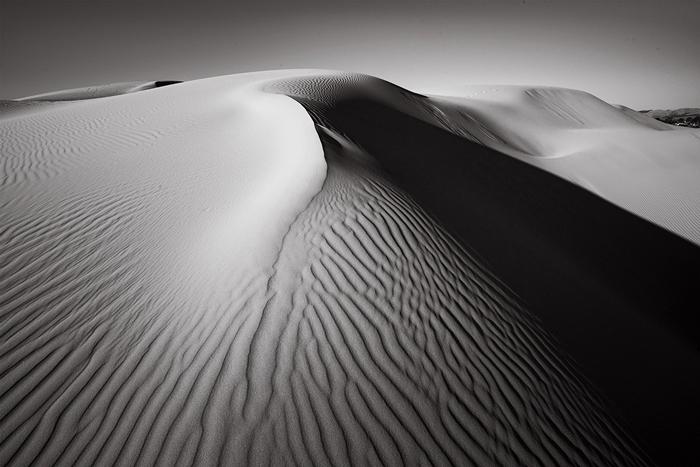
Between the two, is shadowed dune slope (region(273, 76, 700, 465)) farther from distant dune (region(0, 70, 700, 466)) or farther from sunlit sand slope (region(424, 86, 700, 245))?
sunlit sand slope (region(424, 86, 700, 245))

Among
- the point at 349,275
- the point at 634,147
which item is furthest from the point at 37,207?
the point at 634,147

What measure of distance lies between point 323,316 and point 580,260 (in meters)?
4.74

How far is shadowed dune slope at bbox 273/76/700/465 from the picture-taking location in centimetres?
337

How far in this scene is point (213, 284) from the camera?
2.95 meters

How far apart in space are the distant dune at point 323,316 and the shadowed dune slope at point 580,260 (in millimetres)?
41

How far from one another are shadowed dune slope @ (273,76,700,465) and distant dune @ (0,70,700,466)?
0.13ft

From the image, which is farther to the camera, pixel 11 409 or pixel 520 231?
pixel 520 231

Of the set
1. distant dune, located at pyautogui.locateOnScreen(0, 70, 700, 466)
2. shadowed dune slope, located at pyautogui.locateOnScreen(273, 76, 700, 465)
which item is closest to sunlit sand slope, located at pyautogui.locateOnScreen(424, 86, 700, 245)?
shadowed dune slope, located at pyautogui.locateOnScreen(273, 76, 700, 465)

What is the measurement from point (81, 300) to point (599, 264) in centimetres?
681

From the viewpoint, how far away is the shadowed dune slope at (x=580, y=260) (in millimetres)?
3371

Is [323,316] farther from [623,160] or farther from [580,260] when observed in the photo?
[623,160]

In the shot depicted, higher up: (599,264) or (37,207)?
(599,264)

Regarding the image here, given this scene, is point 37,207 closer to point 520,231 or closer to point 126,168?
point 126,168

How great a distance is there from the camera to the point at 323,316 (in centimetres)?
257
